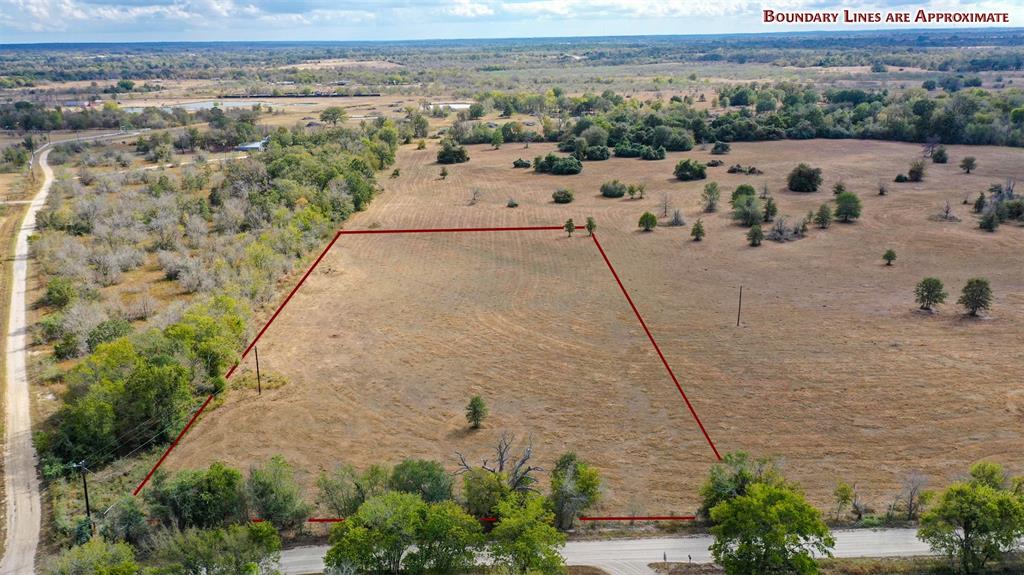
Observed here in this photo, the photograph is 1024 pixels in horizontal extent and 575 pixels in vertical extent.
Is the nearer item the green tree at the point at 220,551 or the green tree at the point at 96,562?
the green tree at the point at 96,562

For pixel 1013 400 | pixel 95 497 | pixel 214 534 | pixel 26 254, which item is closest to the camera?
pixel 214 534

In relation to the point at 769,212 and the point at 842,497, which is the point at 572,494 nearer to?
the point at 842,497

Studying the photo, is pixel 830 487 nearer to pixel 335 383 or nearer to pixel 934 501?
pixel 934 501

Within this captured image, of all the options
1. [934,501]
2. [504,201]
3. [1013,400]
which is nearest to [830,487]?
[934,501]

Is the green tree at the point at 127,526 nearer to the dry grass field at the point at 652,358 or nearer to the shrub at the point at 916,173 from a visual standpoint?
the dry grass field at the point at 652,358

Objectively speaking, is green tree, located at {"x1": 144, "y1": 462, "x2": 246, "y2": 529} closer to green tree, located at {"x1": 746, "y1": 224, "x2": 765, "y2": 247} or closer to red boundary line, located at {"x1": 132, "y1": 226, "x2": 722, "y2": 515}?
red boundary line, located at {"x1": 132, "y1": 226, "x2": 722, "y2": 515}

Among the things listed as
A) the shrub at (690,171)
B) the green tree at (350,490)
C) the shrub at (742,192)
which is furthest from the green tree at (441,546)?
the shrub at (690,171)

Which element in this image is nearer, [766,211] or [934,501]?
[934,501]
